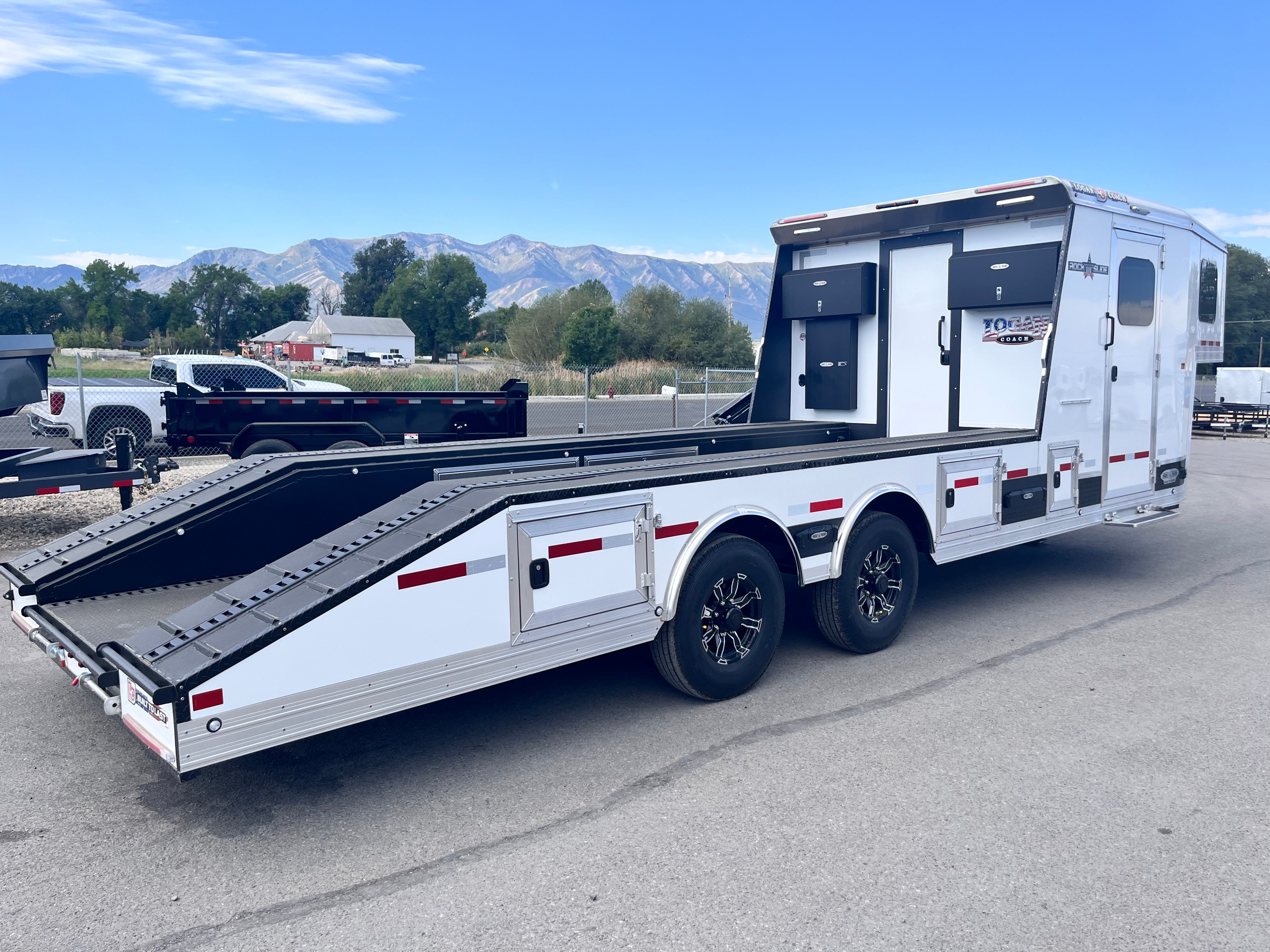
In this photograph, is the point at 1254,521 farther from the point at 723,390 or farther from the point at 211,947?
the point at 723,390

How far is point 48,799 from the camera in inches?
155

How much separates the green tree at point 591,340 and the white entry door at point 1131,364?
58832 mm

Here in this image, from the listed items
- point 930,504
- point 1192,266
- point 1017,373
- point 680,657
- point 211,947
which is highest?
point 1192,266

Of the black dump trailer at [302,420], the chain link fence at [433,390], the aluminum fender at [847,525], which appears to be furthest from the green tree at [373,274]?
the aluminum fender at [847,525]

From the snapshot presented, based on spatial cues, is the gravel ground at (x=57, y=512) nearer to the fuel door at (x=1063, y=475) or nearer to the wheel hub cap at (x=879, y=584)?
the wheel hub cap at (x=879, y=584)

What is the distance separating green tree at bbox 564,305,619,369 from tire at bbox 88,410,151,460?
5046 cm

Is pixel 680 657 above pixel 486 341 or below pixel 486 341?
below

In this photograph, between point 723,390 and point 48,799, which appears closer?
point 48,799

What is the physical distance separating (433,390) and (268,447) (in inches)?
137

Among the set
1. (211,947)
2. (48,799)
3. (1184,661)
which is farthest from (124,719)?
(1184,661)

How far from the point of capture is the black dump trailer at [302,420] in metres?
12.4

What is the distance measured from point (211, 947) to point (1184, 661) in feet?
17.9

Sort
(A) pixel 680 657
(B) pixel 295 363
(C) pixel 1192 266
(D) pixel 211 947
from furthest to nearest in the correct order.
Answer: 1. (B) pixel 295 363
2. (C) pixel 1192 266
3. (A) pixel 680 657
4. (D) pixel 211 947

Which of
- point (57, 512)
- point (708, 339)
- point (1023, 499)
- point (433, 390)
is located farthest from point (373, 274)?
point (1023, 499)
